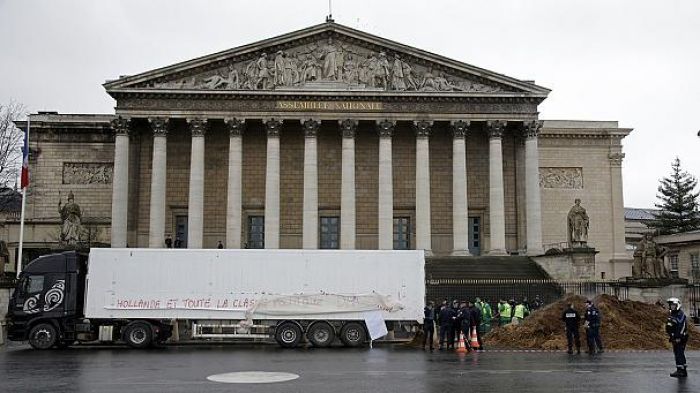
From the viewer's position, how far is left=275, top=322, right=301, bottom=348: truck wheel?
2523 centimetres

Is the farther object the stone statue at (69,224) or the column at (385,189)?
the column at (385,189)

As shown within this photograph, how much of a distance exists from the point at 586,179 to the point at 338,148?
18058 millimetres

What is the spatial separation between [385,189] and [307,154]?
521cm

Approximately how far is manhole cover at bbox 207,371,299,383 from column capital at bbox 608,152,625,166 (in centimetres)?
4192

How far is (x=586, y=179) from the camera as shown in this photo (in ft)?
174

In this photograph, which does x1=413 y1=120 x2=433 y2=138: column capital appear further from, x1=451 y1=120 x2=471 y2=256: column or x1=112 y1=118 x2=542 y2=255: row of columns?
x1=451 y1=120 x2=471 y2=256: column

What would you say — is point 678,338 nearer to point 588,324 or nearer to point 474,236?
point 588,324

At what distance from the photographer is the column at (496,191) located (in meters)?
45.8

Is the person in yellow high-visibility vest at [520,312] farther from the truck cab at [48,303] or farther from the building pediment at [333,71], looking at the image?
the building pediment at [333,71]

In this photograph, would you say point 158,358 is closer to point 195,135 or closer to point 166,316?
point 166,316

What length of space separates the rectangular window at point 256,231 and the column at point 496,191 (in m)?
14.4

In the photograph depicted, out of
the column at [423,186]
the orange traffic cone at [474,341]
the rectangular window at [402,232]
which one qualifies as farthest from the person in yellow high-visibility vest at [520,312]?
the rectangular window at [402,232]

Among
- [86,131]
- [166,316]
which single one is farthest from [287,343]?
[86,131]

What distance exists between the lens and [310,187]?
45438 mm
